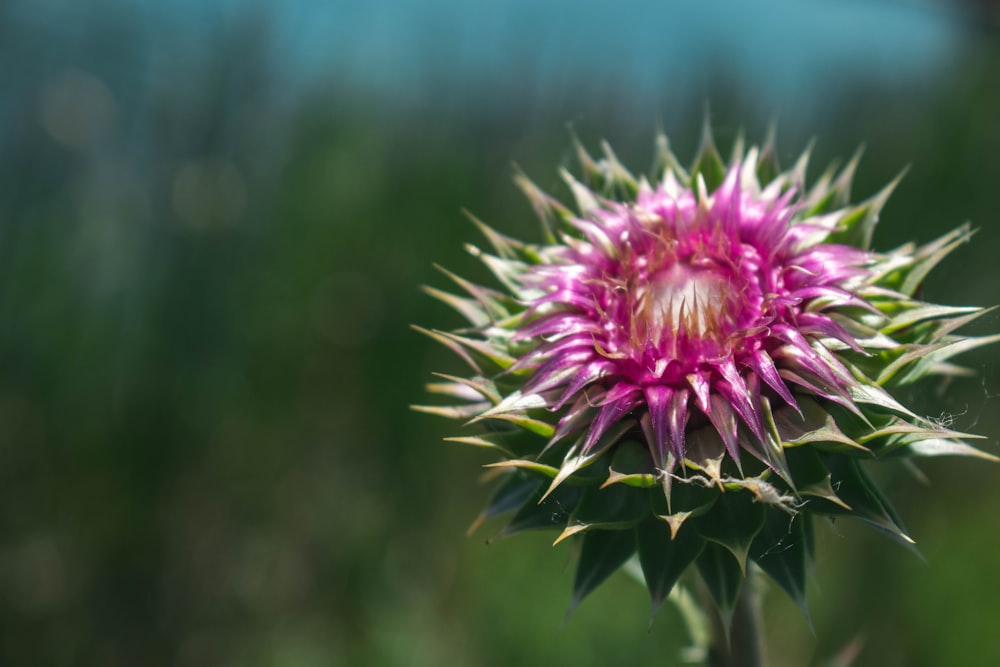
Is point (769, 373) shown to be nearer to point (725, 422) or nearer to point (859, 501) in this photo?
point (725, 422)

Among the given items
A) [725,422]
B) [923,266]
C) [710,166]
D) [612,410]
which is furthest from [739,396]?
[710,166]

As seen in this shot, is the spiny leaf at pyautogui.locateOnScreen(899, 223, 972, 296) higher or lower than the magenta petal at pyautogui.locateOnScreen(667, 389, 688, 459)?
higher

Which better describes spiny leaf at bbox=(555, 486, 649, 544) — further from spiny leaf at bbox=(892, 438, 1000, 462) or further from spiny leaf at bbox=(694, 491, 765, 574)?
spiny leaf at bbox=(892, 438, 1000, 462)

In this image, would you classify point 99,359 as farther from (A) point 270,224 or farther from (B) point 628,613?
(B) point 628,613

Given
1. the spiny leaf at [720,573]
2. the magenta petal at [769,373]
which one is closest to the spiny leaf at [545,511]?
the spiny leaf at [720,573]

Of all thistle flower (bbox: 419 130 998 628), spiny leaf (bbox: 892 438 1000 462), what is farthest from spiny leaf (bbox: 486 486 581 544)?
spiny leaf (bbox: 892 438 1000 462)

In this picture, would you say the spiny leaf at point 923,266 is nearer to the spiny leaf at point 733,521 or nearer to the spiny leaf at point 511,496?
the spiny leaf at point 733,521

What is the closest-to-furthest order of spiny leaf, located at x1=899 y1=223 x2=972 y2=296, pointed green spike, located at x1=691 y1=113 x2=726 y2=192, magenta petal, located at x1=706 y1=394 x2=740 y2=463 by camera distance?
magenta petal, located at x1=706 y1=394 x2=740 y2=463
spiny leaf, located at x1=899 y1=223 x2=972 y2=296
pointed green spike, located at x1=691 y1=113 x2=726 y2=192

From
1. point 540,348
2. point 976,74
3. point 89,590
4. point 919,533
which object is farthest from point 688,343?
point 976,74
